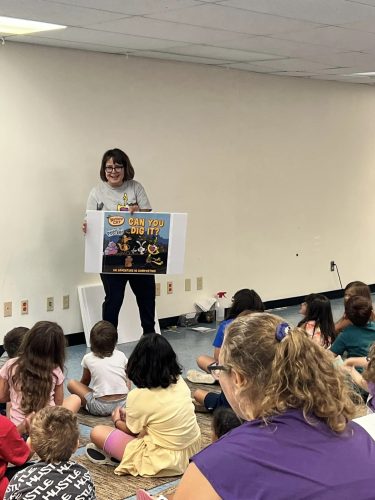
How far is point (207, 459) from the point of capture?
1.57 metres

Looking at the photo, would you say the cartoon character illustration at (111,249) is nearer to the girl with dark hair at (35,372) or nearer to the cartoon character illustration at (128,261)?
the cartoon character illustration at (128,261)

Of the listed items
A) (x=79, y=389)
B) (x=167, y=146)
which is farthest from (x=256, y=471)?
(x=167, y=146)

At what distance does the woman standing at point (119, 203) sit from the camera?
6277 mm

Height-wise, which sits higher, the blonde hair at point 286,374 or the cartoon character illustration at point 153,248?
the blonde hair at point 286,374

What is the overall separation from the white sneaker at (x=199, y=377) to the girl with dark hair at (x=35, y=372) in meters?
1.83

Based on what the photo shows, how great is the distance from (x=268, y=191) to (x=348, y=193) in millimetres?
1525

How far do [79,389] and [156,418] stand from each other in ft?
4.16

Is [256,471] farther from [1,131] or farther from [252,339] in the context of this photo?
[1,131]

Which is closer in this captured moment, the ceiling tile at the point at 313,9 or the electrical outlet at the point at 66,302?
the ceiling tile at the point at 313,9

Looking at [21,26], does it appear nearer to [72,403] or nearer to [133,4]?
[133,4]

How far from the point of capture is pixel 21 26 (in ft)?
17.8

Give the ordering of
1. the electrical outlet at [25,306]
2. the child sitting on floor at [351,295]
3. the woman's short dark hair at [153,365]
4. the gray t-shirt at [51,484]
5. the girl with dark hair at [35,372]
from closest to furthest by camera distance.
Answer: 1. the gray t-shirt at [51,484]
2. the woman's short dark hair at [153,365]
3. the girl with dark hair at [35,372]
4. the child sitting on floor at [351,295]
5. the electrical outlet at [25,306]

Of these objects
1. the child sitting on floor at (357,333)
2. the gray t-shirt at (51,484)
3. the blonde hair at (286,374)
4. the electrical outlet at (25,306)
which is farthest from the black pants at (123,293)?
the blonde hair at (286,374)

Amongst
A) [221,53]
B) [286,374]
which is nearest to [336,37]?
[221,53]
